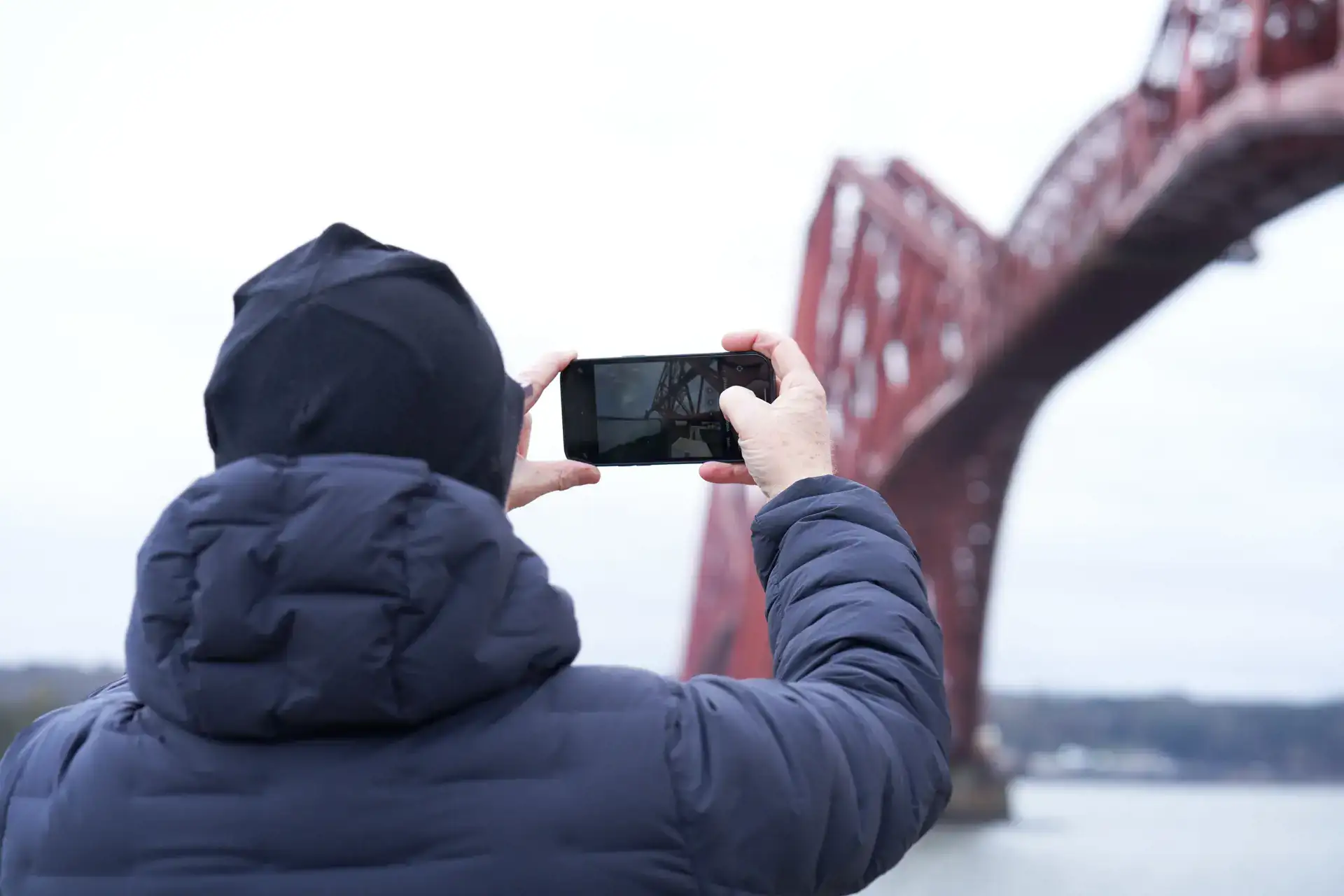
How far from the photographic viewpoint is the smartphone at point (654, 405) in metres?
1.34

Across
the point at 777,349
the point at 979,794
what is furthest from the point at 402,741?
the point at 979,794

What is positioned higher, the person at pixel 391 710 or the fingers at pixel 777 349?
the fingers at pixel 777 349

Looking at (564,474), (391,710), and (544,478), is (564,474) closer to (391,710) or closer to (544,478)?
(544,478)

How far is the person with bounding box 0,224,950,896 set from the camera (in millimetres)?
872

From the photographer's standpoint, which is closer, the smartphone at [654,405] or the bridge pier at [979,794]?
the smartphone at [654,405]

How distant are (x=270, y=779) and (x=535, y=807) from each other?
169mm

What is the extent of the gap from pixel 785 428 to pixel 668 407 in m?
0.23

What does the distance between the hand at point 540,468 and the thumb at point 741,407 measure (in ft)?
0.62

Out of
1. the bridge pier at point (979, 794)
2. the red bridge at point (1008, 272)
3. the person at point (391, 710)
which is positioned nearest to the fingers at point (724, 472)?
the person at point (391, 710)

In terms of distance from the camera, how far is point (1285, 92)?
939 cm

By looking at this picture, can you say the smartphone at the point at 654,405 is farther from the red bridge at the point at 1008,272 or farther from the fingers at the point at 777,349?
the red bridge at the point at 1008,272

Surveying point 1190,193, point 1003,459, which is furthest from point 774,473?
point 1003,459

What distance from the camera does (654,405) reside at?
4.54 ft

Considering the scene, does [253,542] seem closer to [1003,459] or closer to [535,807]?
[535,807]
